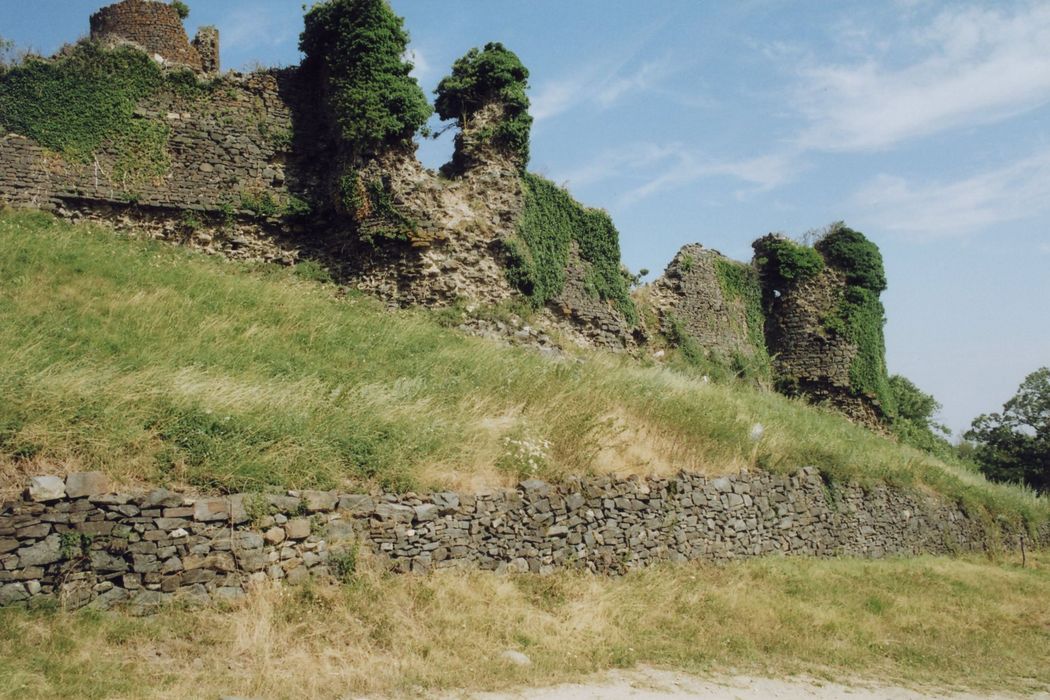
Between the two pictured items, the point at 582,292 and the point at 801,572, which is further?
the point at 582,292

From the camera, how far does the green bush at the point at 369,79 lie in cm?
1755

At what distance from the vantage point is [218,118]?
18.3 meters

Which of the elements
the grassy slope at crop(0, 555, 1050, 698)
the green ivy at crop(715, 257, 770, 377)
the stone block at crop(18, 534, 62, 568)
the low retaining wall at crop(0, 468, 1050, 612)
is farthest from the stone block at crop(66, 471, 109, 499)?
the green ivy at crop(715, 257, 770, 377)

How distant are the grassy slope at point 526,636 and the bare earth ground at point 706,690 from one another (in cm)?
24

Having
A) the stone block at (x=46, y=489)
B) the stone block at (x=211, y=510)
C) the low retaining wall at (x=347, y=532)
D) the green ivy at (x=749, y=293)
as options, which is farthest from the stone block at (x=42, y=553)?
the green ivy at (x=749, y=293)

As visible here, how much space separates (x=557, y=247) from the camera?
67.7 ft

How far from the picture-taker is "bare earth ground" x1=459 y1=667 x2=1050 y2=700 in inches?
282

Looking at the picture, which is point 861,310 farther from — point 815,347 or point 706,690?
point 706,690

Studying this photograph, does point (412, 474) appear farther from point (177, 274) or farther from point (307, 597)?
point (177, 274)

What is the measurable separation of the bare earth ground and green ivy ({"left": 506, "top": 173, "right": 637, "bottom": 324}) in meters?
12.0

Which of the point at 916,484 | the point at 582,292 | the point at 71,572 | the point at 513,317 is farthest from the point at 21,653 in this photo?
the point at 916,484

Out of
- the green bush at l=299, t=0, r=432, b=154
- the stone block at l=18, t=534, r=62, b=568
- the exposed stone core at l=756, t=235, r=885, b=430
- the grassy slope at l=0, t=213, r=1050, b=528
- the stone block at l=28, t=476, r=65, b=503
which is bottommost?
the stone block at l=18, t=534, r=62, b=568

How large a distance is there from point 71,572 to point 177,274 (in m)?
8.66

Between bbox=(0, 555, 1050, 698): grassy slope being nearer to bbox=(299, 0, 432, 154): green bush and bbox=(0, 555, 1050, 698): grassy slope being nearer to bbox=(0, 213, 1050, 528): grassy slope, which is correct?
bbox=(0, 213, 1050, 528): grassy slope
